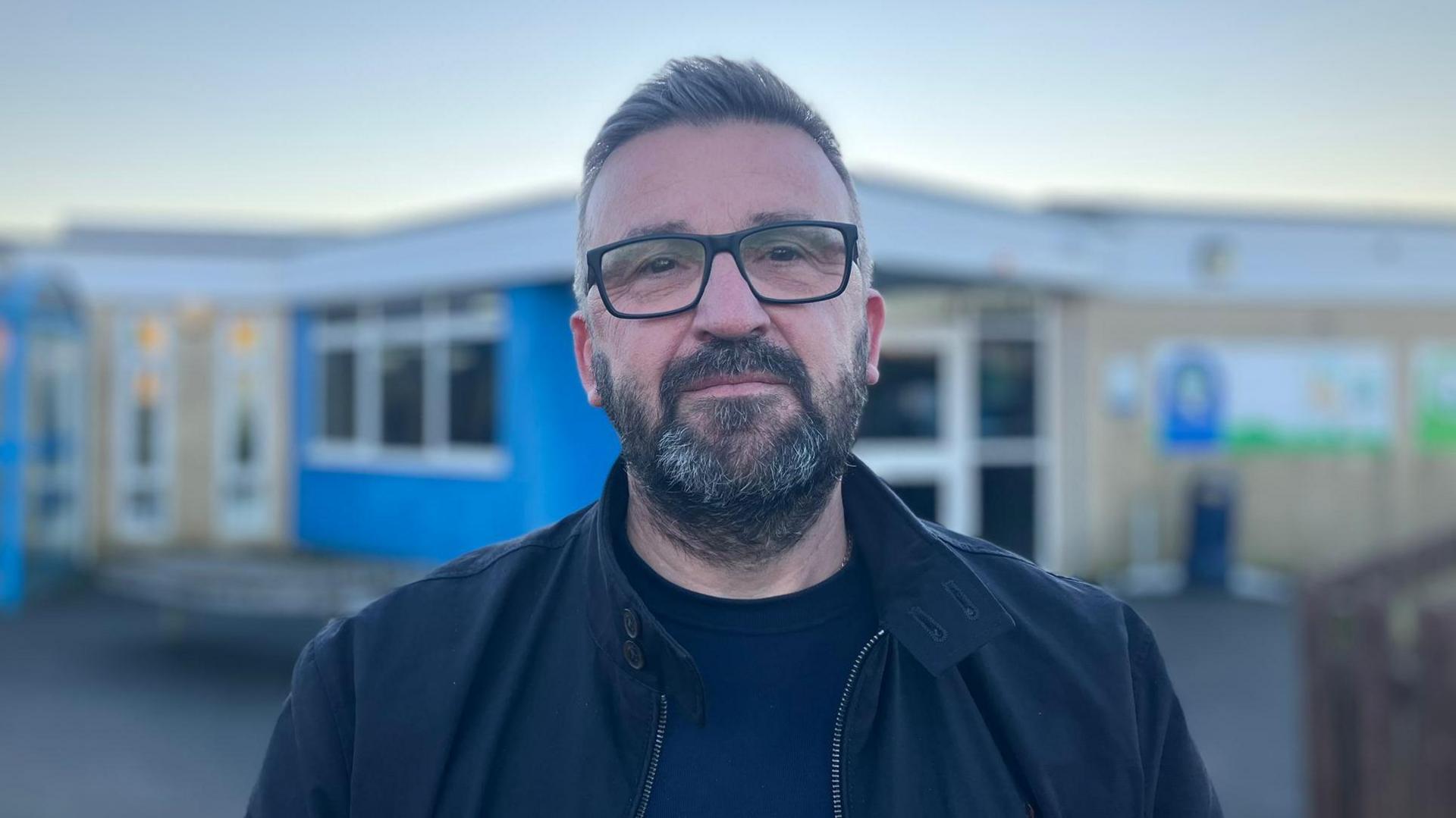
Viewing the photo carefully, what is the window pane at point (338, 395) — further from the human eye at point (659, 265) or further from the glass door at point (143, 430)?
the human eye at point (659, 265)

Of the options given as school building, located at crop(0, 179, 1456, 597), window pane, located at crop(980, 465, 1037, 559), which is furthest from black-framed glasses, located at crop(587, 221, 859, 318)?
window pane, located at crop(980, 465, 1037, 559)

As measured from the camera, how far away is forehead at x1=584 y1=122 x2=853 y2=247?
70.9 inches

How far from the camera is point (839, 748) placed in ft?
5.35

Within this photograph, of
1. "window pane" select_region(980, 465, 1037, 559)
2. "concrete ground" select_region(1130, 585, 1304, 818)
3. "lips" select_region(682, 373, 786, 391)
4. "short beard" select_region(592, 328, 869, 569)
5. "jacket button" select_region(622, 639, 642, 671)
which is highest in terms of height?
"lips" select_region(682, 373, 786, 391)

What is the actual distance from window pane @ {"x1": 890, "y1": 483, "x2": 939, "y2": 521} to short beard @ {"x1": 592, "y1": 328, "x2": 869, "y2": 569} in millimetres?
10399

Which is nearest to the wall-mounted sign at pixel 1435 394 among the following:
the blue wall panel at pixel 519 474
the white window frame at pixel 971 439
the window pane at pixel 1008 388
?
the white window frame at pixel 971 439

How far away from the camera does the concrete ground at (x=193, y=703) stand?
637 centimetres

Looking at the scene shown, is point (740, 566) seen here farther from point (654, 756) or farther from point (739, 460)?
point (654, 756)

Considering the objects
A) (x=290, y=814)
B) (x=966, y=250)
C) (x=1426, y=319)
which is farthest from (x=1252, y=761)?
(x=1426, y=319)

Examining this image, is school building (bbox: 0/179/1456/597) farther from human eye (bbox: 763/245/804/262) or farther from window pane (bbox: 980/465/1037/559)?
human eye (bbox: 763/245/804/262)

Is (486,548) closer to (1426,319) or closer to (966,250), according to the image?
(966,250)

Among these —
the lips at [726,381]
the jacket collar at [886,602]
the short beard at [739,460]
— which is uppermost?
the lips at [726,381]

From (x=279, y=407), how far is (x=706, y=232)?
47.4 feet

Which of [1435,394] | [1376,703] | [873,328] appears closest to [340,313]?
[1376,703]
